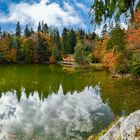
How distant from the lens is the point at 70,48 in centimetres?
11506

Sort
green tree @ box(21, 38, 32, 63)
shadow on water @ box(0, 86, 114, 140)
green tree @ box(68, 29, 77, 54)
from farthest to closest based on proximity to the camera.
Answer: green tree @ box(68, 29, 77, 54) → green tree @ box(21, 38, 32, 63) → shadow on water @ box(0, 86, 114, 140)

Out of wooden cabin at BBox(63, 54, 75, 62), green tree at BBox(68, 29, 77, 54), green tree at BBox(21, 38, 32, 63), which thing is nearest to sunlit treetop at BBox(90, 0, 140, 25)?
wooden cabin at BBox(63, 54, 75, 62)

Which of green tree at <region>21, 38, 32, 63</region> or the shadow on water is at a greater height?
green tree at <region>21, 38, 32, 63</region>

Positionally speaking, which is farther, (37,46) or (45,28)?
(45,28)

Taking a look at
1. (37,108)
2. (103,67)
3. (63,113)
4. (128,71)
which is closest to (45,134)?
(63,113)

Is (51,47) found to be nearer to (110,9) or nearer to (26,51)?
(26,51)

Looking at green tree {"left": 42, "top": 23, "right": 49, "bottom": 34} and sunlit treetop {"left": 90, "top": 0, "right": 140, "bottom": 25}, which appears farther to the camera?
green tree {"left": 42, "top": 23, "right": 49, "bottom": 34}

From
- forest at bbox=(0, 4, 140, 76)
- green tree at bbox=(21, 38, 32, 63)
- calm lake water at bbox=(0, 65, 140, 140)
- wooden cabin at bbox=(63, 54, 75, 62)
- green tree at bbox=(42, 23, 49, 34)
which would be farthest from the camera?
green tree at bbox=(42, 23, 49, 34)

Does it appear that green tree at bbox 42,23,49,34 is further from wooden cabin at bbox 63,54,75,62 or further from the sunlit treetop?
the sunlit treetop

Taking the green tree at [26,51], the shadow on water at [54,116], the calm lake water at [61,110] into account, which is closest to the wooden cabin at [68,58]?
the green tree at [26,51]

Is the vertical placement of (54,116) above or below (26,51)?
below

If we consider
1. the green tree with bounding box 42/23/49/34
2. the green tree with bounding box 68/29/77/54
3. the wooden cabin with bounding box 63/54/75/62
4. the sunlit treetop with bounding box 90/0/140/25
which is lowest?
the wooden cabin with bounding box 63/54/75/62

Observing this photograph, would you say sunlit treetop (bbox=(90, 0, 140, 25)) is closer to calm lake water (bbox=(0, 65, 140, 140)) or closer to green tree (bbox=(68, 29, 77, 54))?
calm lake water (bbox=(0, 65, 140, 140))

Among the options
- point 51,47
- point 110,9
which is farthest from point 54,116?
point 51,47
